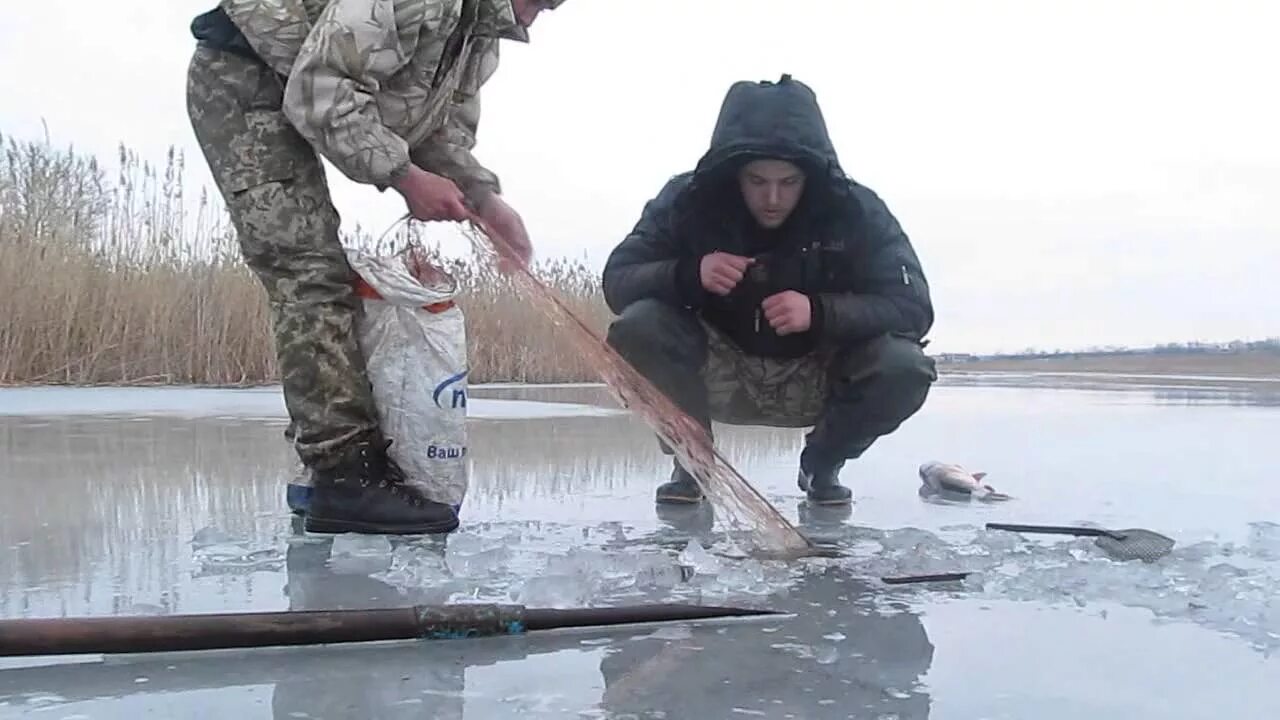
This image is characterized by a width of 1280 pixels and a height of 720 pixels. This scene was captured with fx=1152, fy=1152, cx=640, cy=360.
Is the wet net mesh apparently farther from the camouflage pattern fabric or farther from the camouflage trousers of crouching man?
the camouflage pattern fabric

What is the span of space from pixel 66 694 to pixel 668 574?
101 cm

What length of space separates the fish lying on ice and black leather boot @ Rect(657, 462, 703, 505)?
2.50 ft

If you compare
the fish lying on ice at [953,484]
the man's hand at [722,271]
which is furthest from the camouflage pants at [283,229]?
the fish lying on ice at [953,484]

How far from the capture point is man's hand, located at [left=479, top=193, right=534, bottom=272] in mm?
2709

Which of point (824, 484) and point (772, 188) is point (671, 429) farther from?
point (772, 188)

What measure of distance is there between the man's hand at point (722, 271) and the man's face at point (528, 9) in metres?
0.83

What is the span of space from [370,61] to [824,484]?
174cm

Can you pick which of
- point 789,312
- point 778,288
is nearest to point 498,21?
point 789,312

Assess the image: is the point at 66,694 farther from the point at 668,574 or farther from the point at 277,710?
the point at 668,574

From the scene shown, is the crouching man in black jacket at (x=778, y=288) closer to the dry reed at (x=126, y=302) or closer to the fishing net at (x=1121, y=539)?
the fishing net at (x=1121, y=539)

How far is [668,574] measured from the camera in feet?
Answer: 6.80

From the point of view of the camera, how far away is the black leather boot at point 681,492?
10.4ft

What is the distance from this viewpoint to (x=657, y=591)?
1.99m

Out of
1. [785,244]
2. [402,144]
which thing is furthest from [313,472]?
[785,244]
